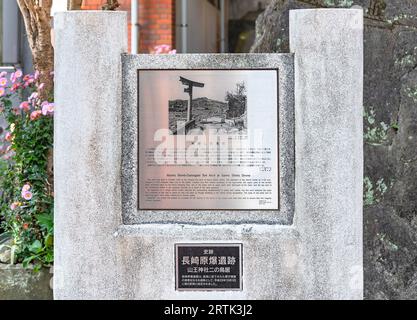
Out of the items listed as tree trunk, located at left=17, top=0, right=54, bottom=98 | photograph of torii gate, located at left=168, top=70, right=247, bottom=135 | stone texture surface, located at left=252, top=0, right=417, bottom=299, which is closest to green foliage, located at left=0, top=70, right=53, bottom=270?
tree trunk, located at left=17, top=0, right=54, bottom=98

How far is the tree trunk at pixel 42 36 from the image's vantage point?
5.59 meters

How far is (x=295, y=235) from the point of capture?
4074 mm

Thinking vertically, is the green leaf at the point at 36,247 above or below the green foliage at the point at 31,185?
below

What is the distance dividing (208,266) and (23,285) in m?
1.73

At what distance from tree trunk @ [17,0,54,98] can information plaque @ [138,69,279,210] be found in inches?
70.0

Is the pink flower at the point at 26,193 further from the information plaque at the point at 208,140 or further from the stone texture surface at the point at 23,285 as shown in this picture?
the information plaque at the point at 208,140

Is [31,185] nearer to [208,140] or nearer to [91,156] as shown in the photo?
[91,156]

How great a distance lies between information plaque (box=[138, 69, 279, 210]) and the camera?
13.6 feet

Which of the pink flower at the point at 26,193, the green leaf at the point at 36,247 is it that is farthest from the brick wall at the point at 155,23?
the green leaf at the point at 36,247

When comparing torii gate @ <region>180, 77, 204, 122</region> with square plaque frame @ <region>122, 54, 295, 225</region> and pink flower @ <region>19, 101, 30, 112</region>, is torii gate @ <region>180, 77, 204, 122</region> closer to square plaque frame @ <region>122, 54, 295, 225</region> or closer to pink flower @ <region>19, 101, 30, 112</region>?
square plaque frame @ <region>122, 54, 295, 225</region>

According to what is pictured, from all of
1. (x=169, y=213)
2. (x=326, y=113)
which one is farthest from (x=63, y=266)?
(x=326, y=113)

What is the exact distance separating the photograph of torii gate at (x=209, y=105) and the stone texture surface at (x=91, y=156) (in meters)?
0.45

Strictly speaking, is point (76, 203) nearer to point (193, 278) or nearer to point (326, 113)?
point (193, 278)

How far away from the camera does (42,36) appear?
563 centimetres
